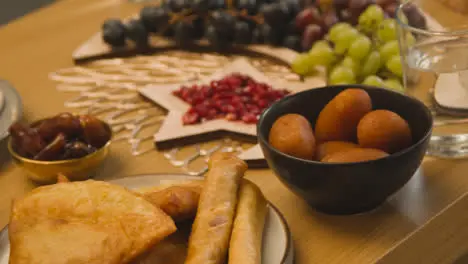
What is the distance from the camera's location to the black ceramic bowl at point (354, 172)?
2.43 feet

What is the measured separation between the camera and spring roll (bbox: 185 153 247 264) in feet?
2.23

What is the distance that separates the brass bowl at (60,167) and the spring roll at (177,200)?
0.20 m

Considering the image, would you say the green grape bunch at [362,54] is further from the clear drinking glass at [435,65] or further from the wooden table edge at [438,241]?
the wooden table edge at [438,241]

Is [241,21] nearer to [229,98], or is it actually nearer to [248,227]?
[229,98]

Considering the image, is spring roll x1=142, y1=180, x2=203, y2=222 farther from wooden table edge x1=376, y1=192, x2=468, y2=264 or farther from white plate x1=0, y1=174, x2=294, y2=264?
wooden table edge x1=376, y1=192, x2=468, y2=264

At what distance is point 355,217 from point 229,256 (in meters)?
0.21

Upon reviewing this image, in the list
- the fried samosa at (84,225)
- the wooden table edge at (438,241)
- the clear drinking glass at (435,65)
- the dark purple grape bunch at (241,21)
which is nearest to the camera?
the fried samosa at (84,225)

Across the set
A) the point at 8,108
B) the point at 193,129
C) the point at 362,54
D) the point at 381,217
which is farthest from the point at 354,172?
the point at 8,108

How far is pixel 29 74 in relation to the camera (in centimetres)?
143

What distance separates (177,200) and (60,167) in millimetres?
262

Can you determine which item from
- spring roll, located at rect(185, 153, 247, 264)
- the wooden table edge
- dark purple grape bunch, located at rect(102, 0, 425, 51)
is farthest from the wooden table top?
dark purple grape bunch, located at rect(102, 0, 425, 51)

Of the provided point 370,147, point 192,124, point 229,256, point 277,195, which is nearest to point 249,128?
point 192,124

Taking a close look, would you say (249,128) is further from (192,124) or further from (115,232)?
(115,232)

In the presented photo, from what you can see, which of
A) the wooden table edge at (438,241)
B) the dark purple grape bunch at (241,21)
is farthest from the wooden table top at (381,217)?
the dark purple grape bunch at (241,21)
